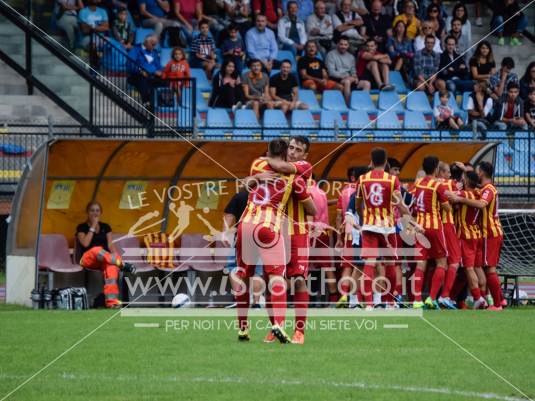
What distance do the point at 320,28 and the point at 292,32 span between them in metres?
0.73

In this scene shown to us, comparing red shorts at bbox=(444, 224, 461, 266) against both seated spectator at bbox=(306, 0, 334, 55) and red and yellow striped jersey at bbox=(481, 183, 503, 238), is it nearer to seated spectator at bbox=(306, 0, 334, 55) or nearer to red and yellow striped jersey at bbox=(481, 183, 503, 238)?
red and yellow striped jersey at bbox=(481, 183, 503, 238)

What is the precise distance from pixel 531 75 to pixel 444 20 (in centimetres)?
275

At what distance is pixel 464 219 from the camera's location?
1780 centimetres

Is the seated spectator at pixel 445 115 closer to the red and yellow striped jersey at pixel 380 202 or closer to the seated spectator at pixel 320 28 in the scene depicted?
the seated spectator at pixel 320 28

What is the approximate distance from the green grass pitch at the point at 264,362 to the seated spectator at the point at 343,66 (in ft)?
42.3

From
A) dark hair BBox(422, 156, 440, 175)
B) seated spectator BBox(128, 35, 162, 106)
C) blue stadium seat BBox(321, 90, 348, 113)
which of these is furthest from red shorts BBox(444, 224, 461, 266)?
blue stadium seat BBox(321, 90, 348, 113)

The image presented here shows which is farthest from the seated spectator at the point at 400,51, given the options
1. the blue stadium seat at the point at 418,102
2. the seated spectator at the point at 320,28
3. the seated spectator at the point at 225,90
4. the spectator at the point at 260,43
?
the seated spectator at the point at 225,90

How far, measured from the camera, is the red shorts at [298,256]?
12180mm

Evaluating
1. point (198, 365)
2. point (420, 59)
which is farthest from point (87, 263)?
point (420, 59)

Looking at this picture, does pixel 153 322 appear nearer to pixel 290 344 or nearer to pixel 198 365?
pixel 290 344

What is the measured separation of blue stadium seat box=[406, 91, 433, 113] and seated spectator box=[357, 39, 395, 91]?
2.02 feet

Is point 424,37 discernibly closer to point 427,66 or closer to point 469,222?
point 427,66

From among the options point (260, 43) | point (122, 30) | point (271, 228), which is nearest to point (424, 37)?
point (260, 43)

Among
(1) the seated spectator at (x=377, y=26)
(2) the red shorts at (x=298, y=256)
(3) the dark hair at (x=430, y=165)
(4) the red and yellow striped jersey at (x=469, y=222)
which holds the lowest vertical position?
(2) the red shorts at (x=298, y=256)
